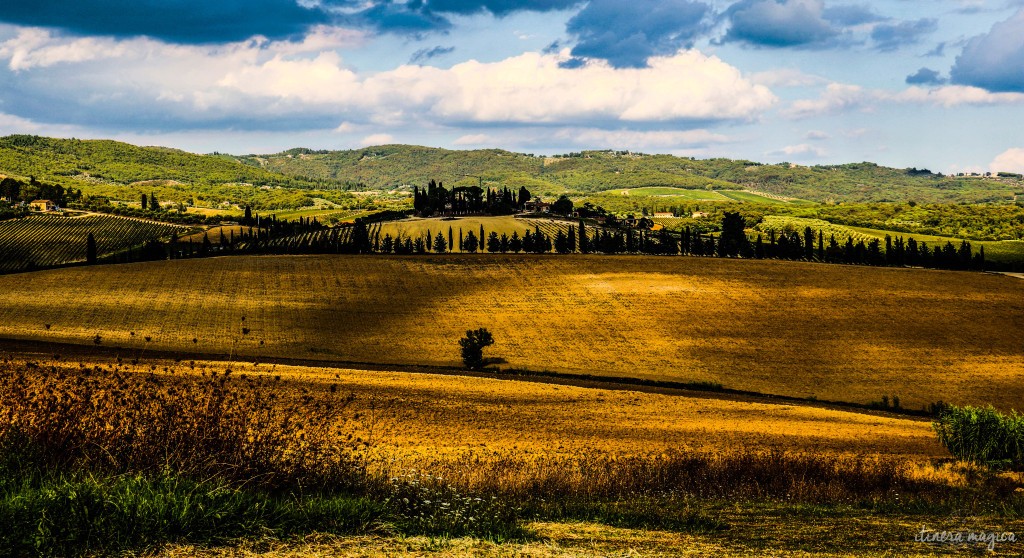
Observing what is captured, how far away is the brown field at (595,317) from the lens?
2415 inches

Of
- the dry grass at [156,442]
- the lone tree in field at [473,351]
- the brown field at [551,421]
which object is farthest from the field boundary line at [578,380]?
the dry grass at [156,442]

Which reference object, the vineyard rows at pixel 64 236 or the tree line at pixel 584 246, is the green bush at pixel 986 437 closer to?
the tree line at pixel 584 246

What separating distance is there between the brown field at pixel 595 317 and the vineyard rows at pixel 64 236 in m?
45.7

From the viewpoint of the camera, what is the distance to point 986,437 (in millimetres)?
28656

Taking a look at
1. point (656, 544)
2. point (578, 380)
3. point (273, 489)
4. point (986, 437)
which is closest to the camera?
point (656, 544)

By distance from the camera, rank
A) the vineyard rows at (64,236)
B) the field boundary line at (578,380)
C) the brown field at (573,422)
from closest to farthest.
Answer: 1. the brown field at (573,422)
2. the field boundary line at (578,380)
3. the vineyard rows at (64,236)

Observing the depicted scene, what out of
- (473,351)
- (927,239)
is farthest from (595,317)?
(927,239)

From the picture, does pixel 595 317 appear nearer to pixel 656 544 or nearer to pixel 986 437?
pixel 986 437

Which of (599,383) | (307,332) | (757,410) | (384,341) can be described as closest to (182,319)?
(307,332)

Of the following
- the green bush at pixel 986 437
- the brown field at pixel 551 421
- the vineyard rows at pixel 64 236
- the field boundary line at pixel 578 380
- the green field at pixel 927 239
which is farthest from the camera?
the green field at pixel 927 239

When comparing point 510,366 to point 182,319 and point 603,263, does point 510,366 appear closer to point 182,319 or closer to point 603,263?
point 182,319

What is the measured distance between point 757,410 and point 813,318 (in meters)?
40.9

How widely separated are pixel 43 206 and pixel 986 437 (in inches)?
8500

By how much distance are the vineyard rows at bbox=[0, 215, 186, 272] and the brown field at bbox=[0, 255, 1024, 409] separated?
4569 centimetres
